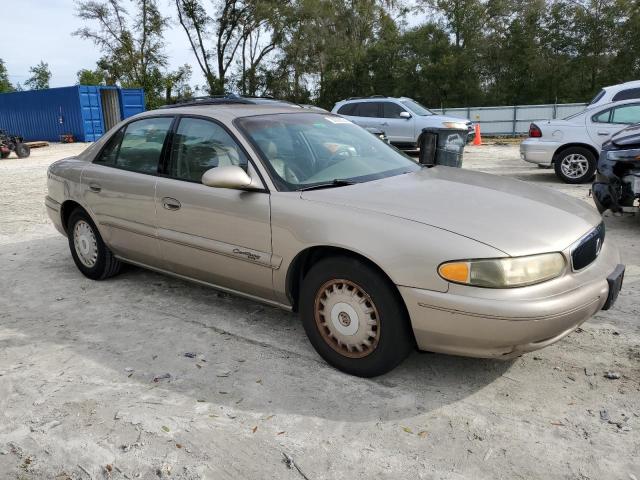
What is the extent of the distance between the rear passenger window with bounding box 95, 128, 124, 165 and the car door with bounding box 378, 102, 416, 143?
11.8 metres

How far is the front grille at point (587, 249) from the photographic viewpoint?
2.98 metres

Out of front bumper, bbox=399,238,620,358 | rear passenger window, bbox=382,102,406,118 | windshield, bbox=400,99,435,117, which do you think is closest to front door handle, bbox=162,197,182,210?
front bumper, bbox=399,238,620,358

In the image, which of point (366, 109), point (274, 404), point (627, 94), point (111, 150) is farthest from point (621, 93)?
point (274, 404)

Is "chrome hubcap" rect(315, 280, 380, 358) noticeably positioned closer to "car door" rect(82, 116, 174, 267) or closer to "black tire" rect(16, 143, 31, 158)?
"car door" rect(82, 116, 174, 267)

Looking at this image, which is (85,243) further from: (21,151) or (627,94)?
(21,151)

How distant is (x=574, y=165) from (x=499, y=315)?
848 cm

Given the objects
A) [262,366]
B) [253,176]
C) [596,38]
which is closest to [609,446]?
[262,366]

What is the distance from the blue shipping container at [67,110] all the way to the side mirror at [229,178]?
2394 centimetres

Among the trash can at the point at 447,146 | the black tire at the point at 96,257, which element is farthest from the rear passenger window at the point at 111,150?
the trash can at the point at 447,146

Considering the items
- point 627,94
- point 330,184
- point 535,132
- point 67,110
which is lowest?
point 330,184

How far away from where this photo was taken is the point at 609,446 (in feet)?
8.55

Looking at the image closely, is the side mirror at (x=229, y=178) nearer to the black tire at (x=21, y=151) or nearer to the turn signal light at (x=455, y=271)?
the turn signal light at (x=455, y=271)

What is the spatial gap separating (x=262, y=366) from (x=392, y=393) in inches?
32.9

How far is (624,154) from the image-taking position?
237 inches
